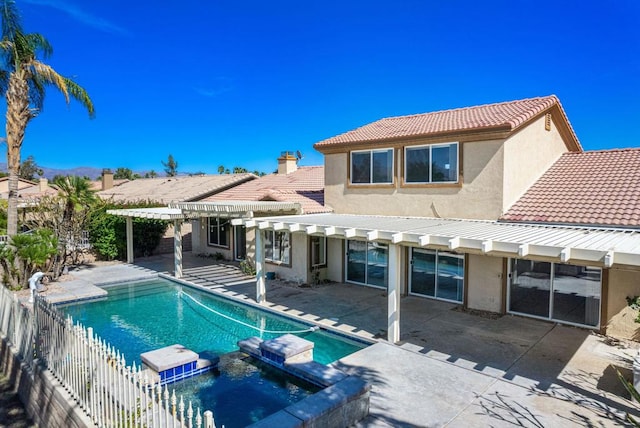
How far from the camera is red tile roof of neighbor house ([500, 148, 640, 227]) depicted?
16266mm

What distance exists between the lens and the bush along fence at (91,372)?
6863 millimetres

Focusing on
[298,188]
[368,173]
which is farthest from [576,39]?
[298,188]

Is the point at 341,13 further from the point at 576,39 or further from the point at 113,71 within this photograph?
the point at 113,71

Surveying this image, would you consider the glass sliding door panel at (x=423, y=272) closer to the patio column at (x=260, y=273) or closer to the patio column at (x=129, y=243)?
the patio column at (x=260, y=273)

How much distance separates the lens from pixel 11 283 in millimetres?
22297

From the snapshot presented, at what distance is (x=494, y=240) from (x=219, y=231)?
25933mm

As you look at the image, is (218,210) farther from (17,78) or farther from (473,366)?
(473,366)

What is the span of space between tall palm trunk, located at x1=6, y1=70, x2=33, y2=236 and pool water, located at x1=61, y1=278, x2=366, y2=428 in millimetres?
7225

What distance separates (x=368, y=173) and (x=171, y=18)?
2099 centimetres

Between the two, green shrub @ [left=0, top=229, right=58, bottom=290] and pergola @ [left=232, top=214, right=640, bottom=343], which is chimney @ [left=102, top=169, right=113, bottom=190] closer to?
green shrub @ [left=0, top=229, right=58, bottom=290]

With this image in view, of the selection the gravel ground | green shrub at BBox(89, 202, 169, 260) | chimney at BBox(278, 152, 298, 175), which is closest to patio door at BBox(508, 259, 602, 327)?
the gravel ground

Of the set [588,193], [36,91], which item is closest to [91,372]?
[588,193]

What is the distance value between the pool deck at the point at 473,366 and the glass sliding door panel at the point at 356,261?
9.43 feet

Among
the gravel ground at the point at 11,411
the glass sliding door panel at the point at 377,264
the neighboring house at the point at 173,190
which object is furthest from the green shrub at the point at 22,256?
the glass sliding door panel at the point at 377,264
